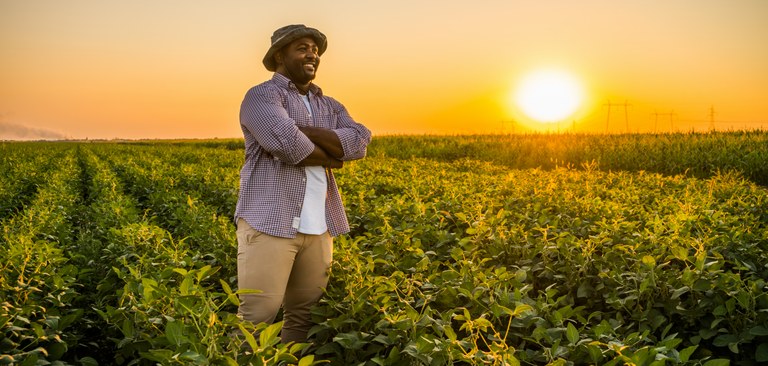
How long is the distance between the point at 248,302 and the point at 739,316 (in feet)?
9.88

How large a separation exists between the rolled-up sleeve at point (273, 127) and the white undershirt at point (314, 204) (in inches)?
8.3

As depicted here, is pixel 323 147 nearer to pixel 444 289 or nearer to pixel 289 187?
pixel 289 187

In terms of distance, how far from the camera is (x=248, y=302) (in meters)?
3.55

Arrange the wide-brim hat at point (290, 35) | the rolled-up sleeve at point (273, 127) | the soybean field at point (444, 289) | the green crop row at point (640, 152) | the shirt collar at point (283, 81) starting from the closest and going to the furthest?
the soybean field at point (444, 289) < the rolled-up sleeve at point (273, 127) < the wide-brim hat at point (290, 35) < the shirt collar at point (283, 81) < the green crop row at point (640, 152)

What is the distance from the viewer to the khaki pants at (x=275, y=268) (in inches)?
139

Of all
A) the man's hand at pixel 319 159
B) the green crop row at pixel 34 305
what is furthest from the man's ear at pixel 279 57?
the green crop row at pixel 34 305

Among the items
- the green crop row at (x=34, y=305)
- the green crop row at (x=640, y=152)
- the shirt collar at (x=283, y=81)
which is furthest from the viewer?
the green crop row at (x=640, y=152)

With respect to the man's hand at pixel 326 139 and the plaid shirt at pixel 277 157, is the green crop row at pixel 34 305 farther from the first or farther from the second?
the man's hand at pixel 326 139

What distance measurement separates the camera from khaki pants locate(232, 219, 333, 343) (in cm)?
352

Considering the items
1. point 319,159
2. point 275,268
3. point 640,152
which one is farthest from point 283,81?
point 640,152

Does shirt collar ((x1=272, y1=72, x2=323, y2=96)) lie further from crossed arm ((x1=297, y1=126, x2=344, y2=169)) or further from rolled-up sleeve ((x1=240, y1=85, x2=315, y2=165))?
crossed arm ((x1=297, y1=126, x2=344, y2=169))

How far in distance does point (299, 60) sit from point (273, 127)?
48 cm

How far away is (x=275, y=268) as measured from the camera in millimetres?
3535

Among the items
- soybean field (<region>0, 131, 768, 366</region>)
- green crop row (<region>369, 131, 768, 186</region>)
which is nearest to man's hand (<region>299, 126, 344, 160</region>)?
soybean field (<region>0, 131, 768, 366</region>)
